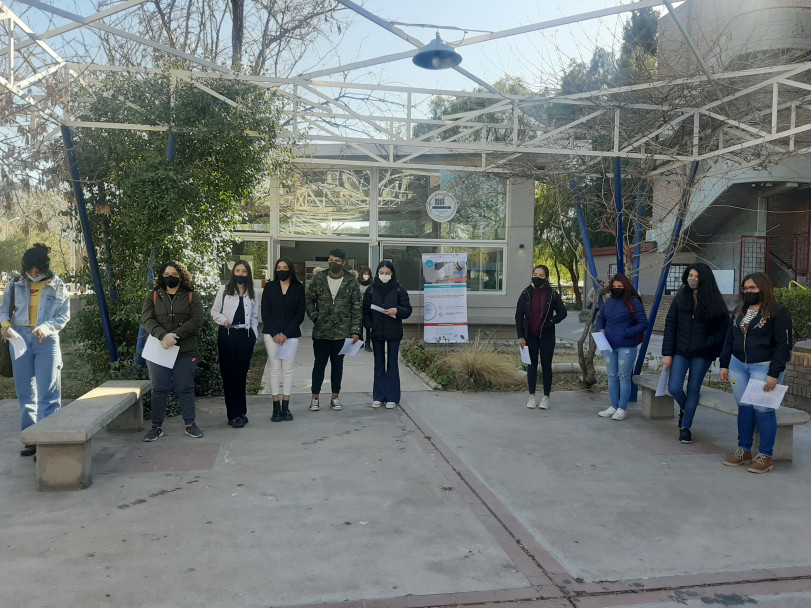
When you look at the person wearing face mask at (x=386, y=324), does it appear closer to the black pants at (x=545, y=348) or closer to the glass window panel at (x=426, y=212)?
the black pants at (x=545, y=348)

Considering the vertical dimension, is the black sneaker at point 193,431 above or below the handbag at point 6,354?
below

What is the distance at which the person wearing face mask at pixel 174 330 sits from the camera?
642cm

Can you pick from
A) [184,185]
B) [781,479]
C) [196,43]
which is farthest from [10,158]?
[781,479]

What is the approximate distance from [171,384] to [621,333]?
479 cm

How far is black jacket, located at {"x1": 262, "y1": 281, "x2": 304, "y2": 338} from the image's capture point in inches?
283

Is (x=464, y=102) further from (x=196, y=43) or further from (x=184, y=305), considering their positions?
(x=184, y=305)

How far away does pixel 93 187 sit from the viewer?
7.79 m

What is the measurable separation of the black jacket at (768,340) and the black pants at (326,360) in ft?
13.4

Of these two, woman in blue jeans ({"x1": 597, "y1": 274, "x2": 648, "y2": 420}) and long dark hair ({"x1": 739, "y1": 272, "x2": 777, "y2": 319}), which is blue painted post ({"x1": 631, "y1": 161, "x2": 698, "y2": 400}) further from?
long dark hair ({"x1": 739, "y1": 272, "x2": 777, "y2": 319})

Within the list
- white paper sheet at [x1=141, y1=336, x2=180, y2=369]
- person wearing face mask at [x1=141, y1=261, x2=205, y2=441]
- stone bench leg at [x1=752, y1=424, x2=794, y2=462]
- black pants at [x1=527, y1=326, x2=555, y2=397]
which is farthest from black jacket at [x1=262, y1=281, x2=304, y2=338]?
stone bench leg at [x1=752, y1=424, x2=794, y2=462]

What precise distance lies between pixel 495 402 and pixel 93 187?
5.51 m

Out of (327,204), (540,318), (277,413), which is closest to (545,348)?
(540,318)

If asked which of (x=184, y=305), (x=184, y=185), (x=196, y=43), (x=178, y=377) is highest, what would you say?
(x=196, y=43)

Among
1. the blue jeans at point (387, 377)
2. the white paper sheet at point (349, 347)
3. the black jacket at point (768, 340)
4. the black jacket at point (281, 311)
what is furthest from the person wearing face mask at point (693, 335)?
the black jacket at point (281, 311)
